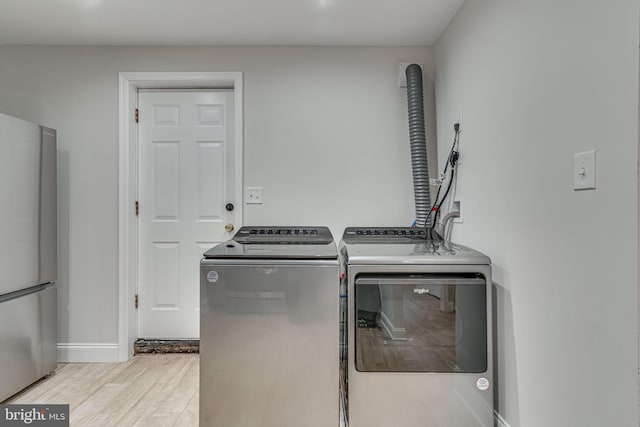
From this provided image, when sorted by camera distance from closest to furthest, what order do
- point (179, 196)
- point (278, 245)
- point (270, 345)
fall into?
point (270, 345) < point (278, 245) < point (179, 196)

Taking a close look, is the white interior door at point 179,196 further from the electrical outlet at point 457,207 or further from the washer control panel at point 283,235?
the electrical outlet at point 457,207

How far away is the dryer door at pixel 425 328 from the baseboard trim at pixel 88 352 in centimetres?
196

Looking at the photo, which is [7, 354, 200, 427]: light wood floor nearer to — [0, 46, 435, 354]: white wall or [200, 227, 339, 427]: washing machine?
[0, 46, 435, 354]: white wall

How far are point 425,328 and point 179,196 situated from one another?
6.71 feet

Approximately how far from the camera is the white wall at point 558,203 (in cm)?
97

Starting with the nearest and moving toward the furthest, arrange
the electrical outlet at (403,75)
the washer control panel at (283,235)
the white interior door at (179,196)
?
the washer control panel at (283,235), the electrical outlet at (403,75), the white interior door at (179,196)

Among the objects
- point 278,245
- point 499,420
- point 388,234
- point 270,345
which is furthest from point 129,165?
point 499,420

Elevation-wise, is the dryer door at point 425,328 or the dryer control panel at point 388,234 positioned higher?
the dryer control panel at point 388,234

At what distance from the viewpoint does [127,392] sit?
2.13m

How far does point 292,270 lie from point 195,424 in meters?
1.01

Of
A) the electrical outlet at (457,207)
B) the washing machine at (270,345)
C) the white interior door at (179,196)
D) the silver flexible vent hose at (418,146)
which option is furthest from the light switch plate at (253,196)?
the electrical outlet at (457,207)

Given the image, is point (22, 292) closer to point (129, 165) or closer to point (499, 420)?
point (129, 165)
